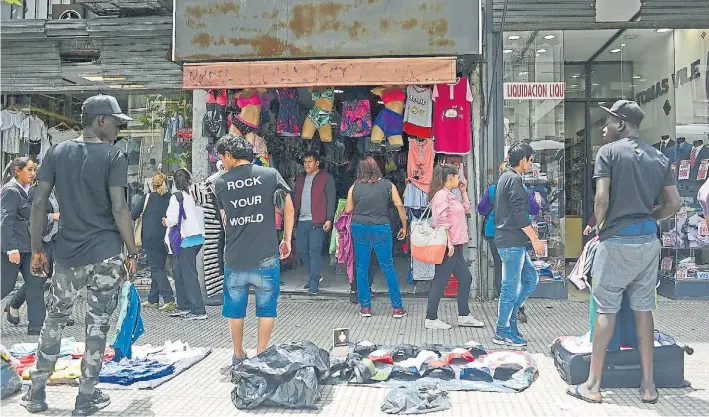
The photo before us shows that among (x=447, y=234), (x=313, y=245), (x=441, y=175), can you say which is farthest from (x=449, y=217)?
(x=313, y=245)

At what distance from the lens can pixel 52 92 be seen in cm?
1002

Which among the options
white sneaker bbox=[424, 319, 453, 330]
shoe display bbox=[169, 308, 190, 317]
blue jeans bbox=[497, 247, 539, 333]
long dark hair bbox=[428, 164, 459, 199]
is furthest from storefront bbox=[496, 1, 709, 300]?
shoe display bbox=[169, 308, 190, 317]

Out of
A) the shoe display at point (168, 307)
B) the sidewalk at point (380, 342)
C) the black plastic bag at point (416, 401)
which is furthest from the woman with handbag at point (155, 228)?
the black plastic bag at point (416, 401)

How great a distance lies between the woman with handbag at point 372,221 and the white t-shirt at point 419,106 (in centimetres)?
137

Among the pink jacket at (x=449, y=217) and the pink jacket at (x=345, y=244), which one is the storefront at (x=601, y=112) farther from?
the pink jacket at (x=345, y=244)

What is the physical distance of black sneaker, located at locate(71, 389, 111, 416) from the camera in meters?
4.41

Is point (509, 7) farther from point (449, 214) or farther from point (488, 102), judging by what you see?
point (449, 214)

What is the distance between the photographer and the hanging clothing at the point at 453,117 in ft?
28.4

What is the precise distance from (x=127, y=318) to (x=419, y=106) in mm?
5035

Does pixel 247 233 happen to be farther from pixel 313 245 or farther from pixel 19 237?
pixel 313 245

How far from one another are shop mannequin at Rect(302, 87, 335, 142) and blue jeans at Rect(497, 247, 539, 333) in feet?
12.0

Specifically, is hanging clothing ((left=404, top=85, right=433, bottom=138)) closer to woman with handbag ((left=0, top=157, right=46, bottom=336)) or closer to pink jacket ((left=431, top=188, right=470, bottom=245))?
pink jacket ((left=431, top=188, right=470, bottom=245))

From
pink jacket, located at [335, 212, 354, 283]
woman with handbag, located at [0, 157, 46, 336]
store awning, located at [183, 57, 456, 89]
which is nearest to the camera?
woman with handbag, located at [0, 157, 46, 336]

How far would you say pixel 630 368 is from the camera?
482 centimetres
